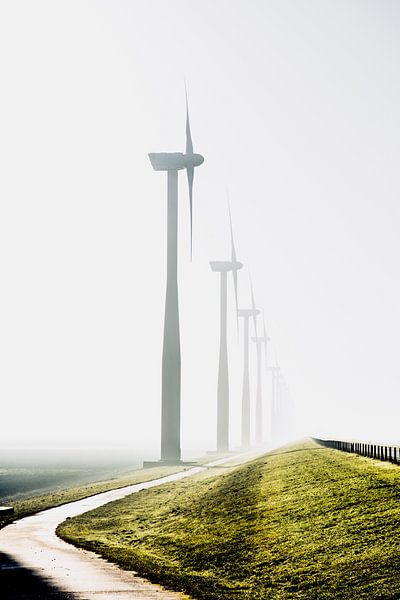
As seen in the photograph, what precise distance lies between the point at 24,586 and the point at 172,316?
7531 cm

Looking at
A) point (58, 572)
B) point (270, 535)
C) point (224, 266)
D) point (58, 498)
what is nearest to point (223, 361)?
point (224, 266)

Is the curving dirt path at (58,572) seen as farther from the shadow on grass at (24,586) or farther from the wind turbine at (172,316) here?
the wind turbine at (172,316)

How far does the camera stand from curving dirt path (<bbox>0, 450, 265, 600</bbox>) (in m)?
28.0

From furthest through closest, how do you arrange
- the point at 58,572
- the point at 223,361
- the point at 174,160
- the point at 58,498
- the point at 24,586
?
1. the point at 223,361
2. the point at 174,160
3. the point at 58,498
4. the point at 58,572
5. the point at 24,586

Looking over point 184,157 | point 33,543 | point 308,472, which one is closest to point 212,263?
point 184,157

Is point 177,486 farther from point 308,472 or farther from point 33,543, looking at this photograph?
point 33,543

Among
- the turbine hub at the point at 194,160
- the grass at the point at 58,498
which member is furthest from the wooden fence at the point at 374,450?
the turbine hub at the point at 194,160

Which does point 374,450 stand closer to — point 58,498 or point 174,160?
point 58,498

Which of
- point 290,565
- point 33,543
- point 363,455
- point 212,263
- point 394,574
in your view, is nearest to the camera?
point 394,574

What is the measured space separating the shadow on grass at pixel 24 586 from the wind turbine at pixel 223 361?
393 ft

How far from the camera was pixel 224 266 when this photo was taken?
166875 millimetres

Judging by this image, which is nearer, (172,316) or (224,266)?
(172,316)

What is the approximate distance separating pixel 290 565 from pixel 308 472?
81.4ft

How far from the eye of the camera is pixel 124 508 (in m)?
57.0
